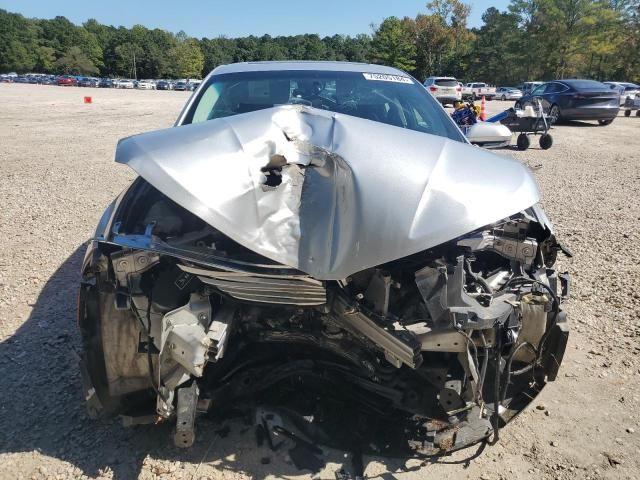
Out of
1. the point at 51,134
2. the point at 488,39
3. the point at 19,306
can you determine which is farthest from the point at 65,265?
the point at 488,39

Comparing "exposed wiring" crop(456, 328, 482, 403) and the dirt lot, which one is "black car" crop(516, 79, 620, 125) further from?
"exposed wiring" crop(456, 328, 482, 403)

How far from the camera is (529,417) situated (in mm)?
2709

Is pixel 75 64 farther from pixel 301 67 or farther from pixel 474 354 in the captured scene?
pixel 474 354

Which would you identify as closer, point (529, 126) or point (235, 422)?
point (235, 422)

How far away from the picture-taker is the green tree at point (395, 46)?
6500 centimetres

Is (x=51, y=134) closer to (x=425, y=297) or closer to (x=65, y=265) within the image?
(x=65, y=265)

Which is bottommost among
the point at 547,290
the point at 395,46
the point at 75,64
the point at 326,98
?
the point at 547,290

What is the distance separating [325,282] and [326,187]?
39 centimetres

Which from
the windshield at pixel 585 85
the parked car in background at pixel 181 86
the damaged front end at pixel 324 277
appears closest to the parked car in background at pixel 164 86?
the parked car in background at pixel 181 86

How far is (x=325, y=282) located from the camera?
199 centimetres

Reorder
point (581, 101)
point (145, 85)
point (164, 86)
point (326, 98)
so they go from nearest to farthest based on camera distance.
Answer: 1. point (326, 98)
2. point (581, 101)
3. point (145, 85)
4. point (164, 86)

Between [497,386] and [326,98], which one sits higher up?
[326,98]

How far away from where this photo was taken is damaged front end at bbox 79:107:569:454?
6.25 ft

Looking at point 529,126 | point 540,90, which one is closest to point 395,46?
point 540,90
